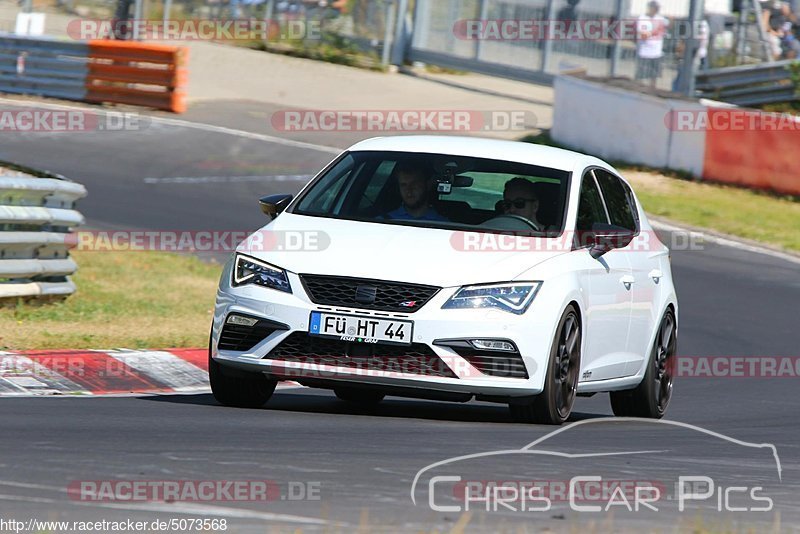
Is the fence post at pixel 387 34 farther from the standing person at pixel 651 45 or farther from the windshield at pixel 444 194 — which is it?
the windshield at pixel 444 194

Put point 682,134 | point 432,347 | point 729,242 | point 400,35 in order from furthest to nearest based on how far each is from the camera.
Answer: point 400,35 → point 682,134 → point 729,242 → point 432,347

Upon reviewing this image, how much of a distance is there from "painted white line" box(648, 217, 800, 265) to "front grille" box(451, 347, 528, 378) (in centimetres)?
1206

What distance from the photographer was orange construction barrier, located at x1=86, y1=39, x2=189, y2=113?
1060 inches

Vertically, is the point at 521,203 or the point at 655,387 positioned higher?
the point at 521,203

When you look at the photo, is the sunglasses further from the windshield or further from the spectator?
the spectator

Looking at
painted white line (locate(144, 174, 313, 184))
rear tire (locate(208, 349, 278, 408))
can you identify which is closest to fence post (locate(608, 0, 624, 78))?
painted white line (locate(144, 174, 313, 184))

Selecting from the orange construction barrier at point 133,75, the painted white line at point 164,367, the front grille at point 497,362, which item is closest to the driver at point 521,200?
the front grille at point 497,362

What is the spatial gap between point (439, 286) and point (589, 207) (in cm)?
169

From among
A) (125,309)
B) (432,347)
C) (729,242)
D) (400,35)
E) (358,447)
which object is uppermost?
(432,347)
